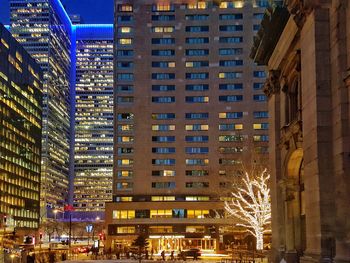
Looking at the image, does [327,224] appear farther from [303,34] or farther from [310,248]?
[303,34]

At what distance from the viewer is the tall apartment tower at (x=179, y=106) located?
393 feet

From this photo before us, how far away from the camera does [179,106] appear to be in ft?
413

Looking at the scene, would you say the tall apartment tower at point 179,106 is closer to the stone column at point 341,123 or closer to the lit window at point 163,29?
the lit window at point 163,29

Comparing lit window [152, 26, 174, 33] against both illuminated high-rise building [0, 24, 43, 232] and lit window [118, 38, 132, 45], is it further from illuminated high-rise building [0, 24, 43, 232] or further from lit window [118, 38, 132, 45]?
illuminated high-rise building [0, 24, 43, 232]

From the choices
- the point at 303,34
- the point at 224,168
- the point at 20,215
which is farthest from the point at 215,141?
the point at 303,34

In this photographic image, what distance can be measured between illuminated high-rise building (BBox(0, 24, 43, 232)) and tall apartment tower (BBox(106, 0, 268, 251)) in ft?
157

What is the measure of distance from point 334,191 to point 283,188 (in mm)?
11244

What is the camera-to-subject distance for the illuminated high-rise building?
528ft

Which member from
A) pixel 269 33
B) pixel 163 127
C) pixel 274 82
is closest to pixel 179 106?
pixel 163 127

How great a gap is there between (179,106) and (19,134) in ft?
223

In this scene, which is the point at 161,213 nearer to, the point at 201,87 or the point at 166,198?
the point at 166,198

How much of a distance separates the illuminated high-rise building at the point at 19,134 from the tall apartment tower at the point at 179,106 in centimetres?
4795

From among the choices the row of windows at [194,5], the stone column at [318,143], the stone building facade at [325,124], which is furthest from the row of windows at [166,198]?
the stone column at [318,143]

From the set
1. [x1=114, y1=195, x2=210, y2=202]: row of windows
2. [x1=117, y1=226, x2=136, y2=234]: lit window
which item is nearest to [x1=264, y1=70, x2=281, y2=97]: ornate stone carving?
[x1=117, y1=226, x2=136, y2=234]: lit window
